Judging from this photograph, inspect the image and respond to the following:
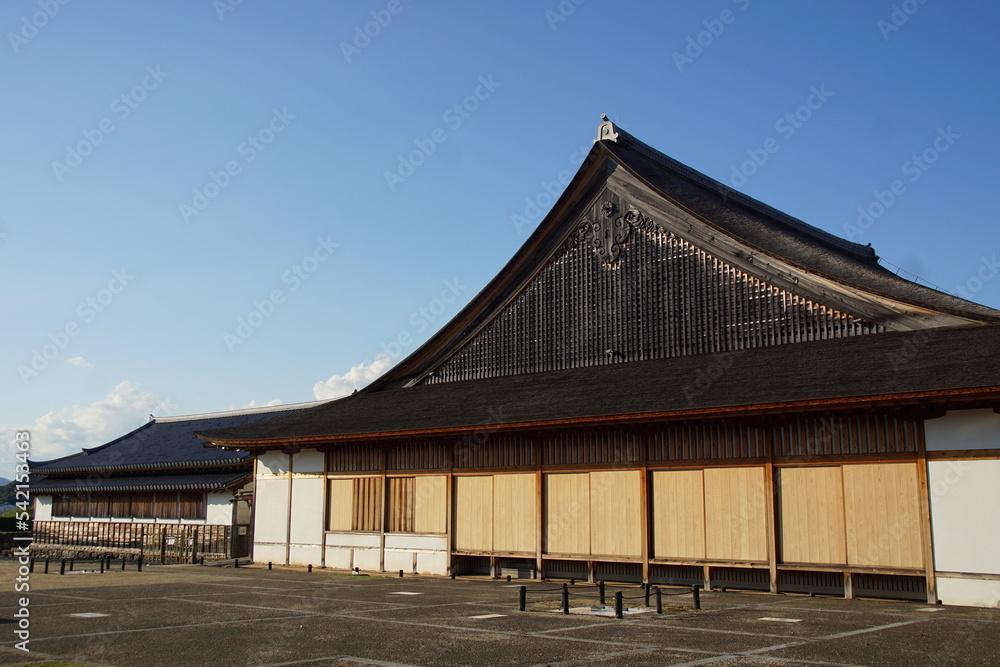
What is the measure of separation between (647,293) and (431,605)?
11.8 metres

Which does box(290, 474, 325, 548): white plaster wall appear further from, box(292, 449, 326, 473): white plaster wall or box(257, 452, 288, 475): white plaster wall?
box(257, 452, 288, 475): white plaster wall

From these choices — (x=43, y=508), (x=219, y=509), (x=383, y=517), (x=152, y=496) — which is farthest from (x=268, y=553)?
(x=43, y=508)

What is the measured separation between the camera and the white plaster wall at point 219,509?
3500 cm

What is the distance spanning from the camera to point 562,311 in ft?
89.1

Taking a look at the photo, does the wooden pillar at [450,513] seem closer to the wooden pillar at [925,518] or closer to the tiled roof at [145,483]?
the wooden pillar at [925,518]

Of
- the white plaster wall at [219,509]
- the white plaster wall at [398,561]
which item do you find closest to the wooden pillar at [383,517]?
the white plaster wall at [398,561]

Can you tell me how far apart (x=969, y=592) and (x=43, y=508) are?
1718 inches

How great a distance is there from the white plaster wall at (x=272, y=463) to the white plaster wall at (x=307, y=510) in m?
0.60

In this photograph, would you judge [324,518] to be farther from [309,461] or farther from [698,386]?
[698,386]

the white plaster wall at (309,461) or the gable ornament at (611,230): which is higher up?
the gable ornament at (611,230)

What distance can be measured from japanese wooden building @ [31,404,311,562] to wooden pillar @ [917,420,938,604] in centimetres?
2510

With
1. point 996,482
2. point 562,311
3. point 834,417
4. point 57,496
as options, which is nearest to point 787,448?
point 834,417

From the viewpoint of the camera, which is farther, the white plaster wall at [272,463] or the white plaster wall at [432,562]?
the white plaster wall at [272,463]

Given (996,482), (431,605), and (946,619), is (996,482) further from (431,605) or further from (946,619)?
(431,605)
